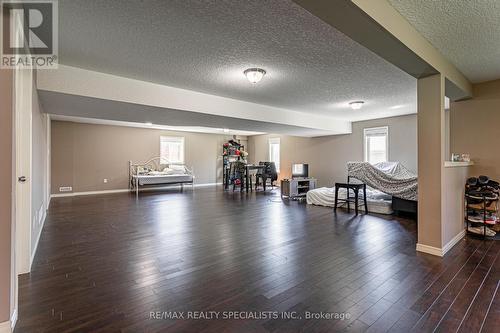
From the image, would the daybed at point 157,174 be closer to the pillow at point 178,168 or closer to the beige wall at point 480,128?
the pillow at point 178,168

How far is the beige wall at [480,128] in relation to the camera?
149 inches

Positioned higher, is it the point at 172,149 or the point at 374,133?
the point at 374,133

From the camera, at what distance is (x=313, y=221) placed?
4.43 m

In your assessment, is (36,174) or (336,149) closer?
(36,174)

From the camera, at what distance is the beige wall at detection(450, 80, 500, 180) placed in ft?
12.4

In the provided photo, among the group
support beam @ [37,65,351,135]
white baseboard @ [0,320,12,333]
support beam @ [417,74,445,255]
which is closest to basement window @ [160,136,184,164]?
support beam @ [37,65,351,135]

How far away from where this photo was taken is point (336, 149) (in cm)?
841

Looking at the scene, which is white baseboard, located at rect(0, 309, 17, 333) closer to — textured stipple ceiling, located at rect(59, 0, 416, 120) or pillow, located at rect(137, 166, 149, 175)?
textured stipple ceiling, located at rect(59, 0, 416, 120)

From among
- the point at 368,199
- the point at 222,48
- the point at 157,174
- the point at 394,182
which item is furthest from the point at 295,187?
the point at 222,48

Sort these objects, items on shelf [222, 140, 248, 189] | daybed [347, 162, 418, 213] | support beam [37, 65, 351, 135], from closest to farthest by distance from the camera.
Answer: support beam [37, 65, 351, 135]
daybed [347, 162, 418, 213]
items on shelf [222, 140, 248, 189]

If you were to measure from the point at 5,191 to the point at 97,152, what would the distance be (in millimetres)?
7515

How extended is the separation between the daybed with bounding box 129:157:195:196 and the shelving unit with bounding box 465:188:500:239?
7.75 m

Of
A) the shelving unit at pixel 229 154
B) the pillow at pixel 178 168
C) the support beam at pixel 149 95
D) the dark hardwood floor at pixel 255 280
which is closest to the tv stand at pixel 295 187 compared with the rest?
the support beam at pixel 149 95

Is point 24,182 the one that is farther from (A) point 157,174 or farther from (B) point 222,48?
(A) point 157,174
